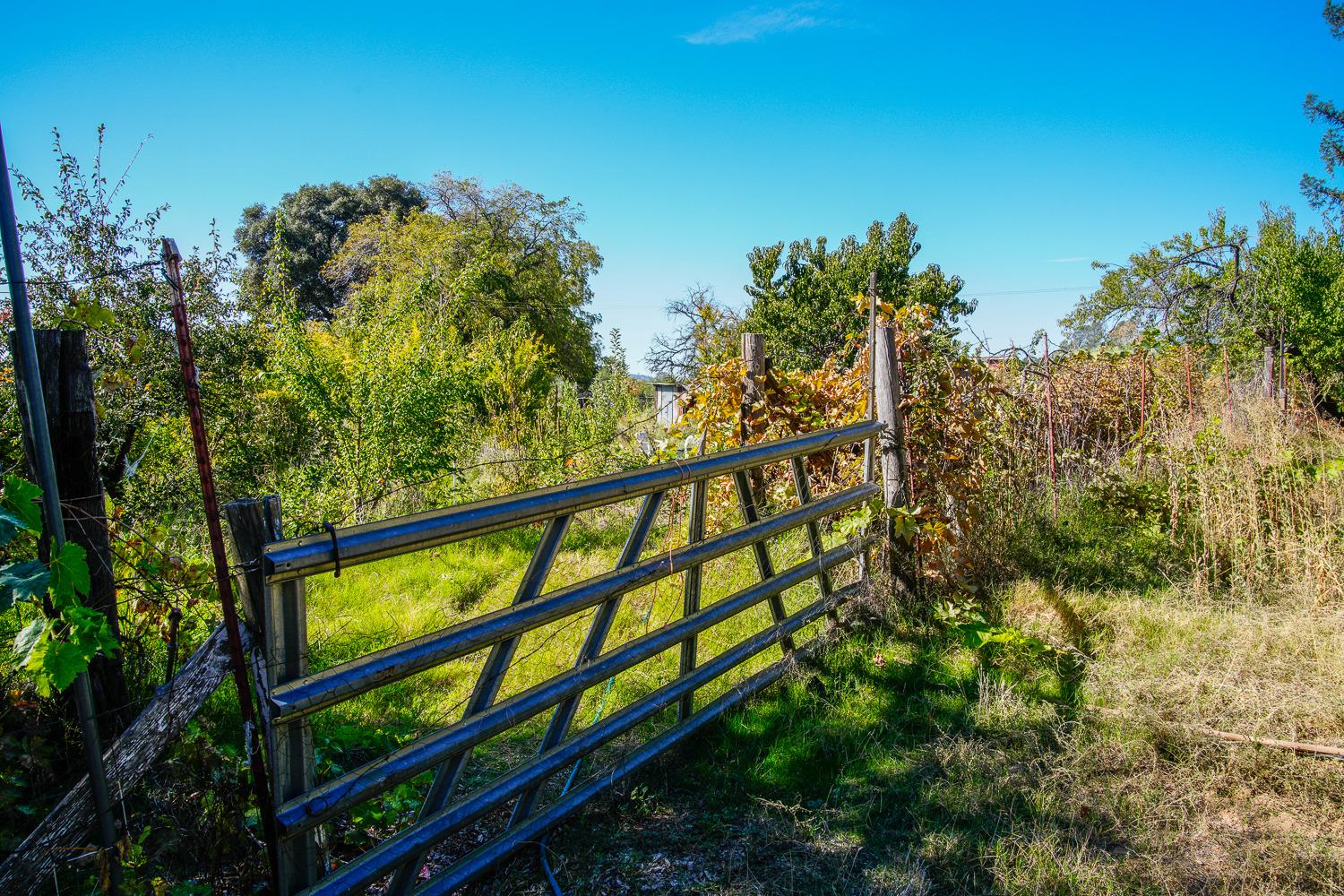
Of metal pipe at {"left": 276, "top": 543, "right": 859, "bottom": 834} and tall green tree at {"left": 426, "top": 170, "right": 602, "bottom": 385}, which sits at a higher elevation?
tall green tree at {"left": 426, "top": 170, "right": 602, "bottom": 385}

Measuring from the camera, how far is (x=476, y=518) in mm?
1946

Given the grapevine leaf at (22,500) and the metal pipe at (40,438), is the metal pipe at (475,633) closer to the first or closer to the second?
the metal pipe at (40,438)

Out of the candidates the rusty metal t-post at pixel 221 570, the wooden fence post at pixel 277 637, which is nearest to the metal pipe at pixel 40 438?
the rusty metal t-post at pixel 221 570

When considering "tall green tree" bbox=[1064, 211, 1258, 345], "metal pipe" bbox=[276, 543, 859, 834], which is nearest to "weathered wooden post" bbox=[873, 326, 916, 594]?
"metal pipe" bbox=[276, 543, 859, 834]

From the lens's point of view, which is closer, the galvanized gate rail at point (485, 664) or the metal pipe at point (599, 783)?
the galvanized gate rail at point (485, 664)

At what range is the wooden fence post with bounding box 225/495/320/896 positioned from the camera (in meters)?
1.59

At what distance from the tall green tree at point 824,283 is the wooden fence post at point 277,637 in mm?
31048

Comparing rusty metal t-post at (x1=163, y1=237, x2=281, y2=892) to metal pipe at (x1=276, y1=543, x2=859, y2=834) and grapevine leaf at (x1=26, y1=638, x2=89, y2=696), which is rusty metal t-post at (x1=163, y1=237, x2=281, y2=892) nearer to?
metal pipe at (x1=276, y1=543, x2=859, y2=834)

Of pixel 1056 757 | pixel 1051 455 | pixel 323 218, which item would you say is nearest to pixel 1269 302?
pixel 1051 455

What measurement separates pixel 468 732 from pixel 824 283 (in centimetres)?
3494

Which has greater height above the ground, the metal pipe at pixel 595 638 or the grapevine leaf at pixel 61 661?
the grapevine leaf at pixel 61 661

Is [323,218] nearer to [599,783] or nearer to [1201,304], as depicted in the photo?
[1201,304]

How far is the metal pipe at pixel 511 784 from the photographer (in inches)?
70.9

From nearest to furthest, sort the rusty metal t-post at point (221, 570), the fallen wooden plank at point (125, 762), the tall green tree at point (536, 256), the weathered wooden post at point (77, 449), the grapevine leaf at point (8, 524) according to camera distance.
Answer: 1. the grapevine leaf at point (8, 524)
2. the rusty metal t-post at point (221, 570)
3. the fallen wooden plank at point (125, 762)
4. the weathered wooden post at point (77, 449)
5. the tall green tree at point (536, 256)
